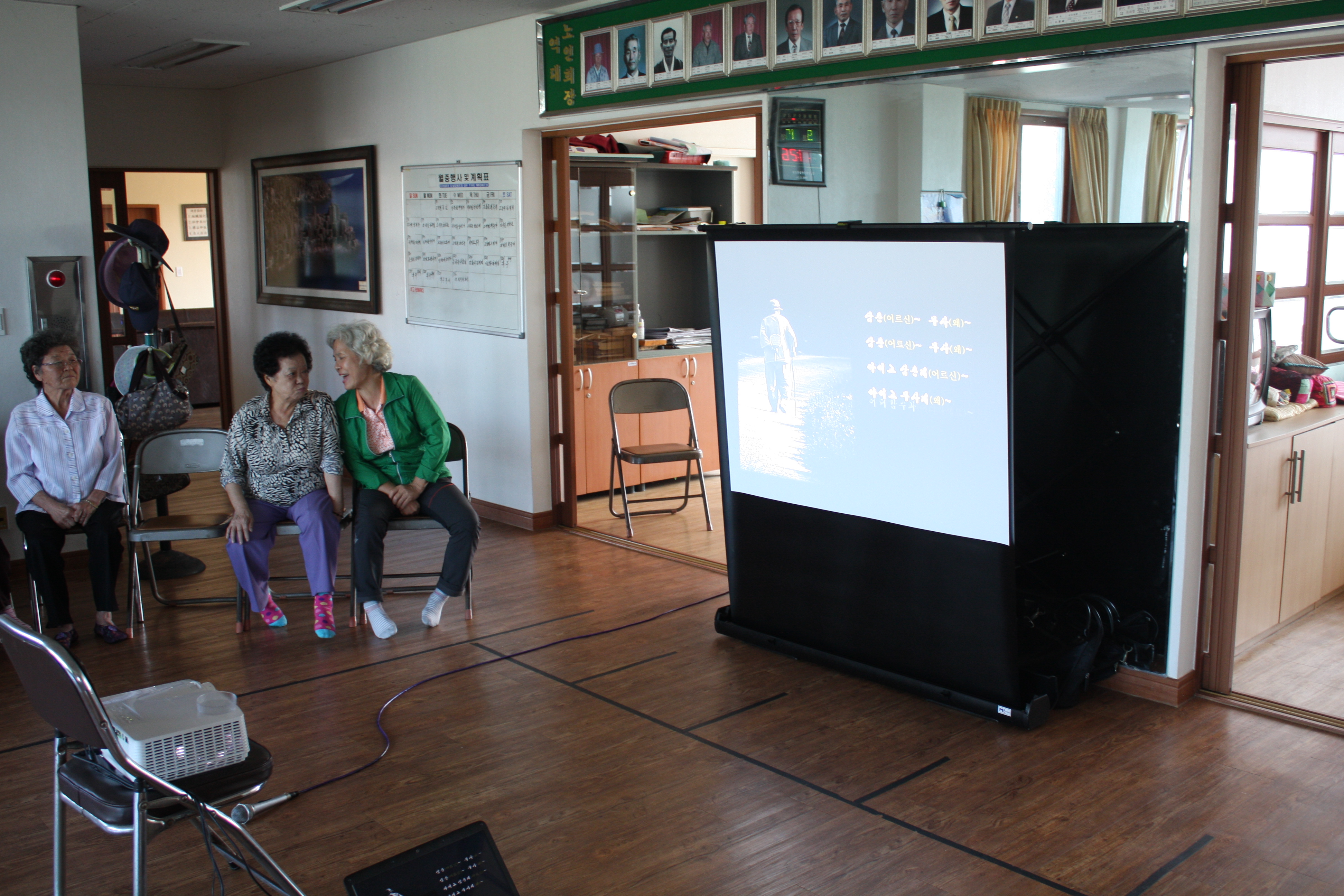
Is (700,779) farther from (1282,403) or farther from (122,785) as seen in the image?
(1282,403)

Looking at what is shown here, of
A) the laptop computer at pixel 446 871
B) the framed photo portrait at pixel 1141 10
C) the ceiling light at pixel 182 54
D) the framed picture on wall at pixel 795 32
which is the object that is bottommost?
the laptop computer at pixel 446 871

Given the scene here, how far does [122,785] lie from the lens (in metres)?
2.49

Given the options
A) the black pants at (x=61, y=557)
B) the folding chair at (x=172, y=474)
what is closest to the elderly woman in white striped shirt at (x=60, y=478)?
the black pants at (x=61, y=557)

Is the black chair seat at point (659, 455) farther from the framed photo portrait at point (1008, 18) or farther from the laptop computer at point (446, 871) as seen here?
the laptop computer at point (446, 871)

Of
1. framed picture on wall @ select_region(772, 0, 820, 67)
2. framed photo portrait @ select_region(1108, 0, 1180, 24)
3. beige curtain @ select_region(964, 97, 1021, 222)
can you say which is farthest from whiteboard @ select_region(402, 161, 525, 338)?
framed photo portrait @ select_region(1108, 0, 1180, 24)

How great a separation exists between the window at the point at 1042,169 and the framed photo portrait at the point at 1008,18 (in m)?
0.29

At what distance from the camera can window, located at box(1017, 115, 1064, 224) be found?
3928 millimetres

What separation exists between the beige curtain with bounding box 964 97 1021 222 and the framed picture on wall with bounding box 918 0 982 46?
233 mm

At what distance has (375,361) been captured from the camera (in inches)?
199

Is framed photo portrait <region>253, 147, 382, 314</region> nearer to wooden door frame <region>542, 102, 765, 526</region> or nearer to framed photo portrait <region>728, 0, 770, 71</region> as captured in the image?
wooden door frame <region>542, 102, 765, 526</region>

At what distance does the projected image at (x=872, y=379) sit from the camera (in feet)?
11.7

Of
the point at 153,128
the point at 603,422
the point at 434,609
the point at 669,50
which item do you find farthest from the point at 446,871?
the point at 153,128

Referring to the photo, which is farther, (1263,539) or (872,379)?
(1263,539)

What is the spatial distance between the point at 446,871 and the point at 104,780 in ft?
2.60
